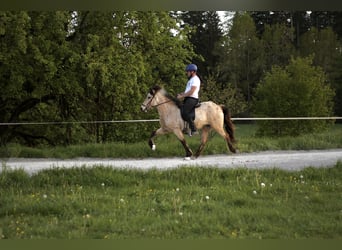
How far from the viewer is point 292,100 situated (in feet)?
20.3

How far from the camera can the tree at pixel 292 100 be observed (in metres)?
6.23

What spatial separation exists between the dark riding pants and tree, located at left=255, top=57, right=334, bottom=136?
112 cm

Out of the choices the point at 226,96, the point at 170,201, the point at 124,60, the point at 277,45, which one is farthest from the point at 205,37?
the point at 170,201

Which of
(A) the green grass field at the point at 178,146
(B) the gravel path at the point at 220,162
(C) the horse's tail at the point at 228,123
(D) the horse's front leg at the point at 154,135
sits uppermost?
(C) the horse's tail at the point at 228,123

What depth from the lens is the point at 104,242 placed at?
2.87 m

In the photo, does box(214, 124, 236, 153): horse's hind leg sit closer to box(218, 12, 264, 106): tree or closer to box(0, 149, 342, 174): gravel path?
box(0, 149, 342, 174): gravel path

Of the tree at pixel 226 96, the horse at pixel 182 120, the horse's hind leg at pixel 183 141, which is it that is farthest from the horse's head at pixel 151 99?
the tree at pixel 226 96

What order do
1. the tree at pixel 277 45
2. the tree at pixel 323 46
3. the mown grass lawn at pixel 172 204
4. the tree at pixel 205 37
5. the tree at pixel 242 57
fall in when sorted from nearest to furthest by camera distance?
1. the mown grass lawn at pixel 172 204
2. the tree at pixel 205 37
3. the tree at pixel 242 57
4. the tree at pixel 277 45
5. the tree at pixel 323 46

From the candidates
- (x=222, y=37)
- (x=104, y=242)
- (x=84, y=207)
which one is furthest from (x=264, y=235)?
(x=222, y=37)

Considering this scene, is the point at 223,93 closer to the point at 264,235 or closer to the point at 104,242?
the point at 264,235

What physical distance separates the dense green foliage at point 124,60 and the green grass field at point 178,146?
0.39m

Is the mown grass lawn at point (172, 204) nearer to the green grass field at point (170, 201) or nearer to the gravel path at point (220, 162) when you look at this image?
the green grass field at point (170, 201)

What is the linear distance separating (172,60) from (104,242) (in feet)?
17.0

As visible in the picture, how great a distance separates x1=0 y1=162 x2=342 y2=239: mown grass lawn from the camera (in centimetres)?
373
